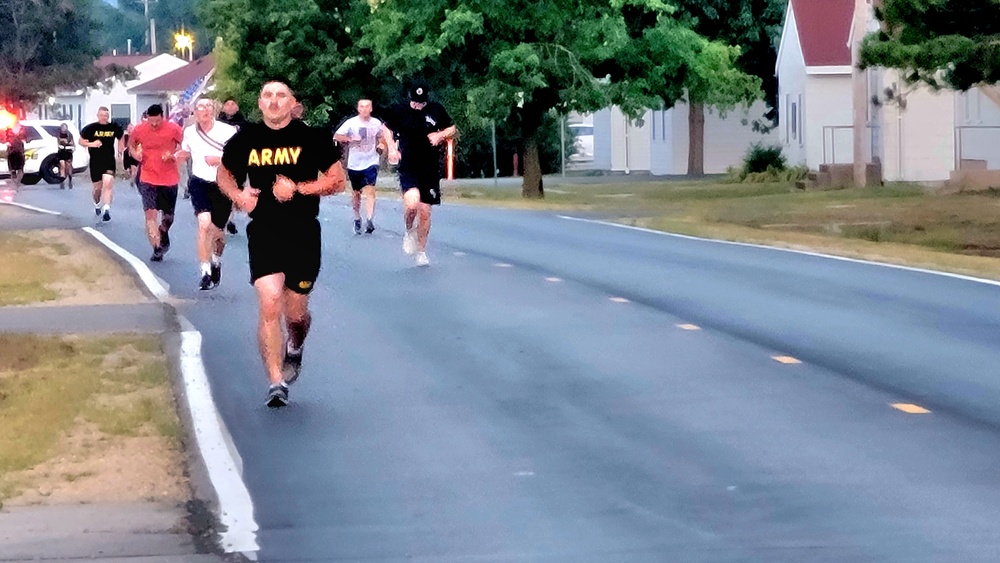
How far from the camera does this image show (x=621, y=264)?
20.3 metres

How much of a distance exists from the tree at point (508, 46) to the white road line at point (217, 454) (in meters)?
25.0

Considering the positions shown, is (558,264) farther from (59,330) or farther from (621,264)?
(59,330)

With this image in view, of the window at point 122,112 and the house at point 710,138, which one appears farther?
the window at point 122,112

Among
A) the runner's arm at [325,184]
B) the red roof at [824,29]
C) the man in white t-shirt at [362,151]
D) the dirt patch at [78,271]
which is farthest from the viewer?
the red roof at [824,29]

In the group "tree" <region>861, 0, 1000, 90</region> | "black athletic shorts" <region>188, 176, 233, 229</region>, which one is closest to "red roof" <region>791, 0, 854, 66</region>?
"tree" <region>861, 0, 1000, 90</region>

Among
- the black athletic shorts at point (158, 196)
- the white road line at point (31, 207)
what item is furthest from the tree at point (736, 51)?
the black athletic shorts at point (158, 196)

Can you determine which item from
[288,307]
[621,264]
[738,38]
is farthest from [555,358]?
[738,38]

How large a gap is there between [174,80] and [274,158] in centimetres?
10569

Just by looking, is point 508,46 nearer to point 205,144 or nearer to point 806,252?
point 806,252

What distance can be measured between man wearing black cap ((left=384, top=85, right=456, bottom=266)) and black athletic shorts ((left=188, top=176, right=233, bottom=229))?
89.6 inches

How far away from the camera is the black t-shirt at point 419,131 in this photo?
19.4 m

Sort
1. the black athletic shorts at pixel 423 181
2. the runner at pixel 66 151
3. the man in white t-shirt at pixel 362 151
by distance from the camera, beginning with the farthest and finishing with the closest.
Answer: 1. the runner at pixel 66 151
2. the man in white t-shirt at pixel 362 151
3. the black athletic shorts at pixel 423 181

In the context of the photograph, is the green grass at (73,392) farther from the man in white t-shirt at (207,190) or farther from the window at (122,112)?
the window at (122,112)

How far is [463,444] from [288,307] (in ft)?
5.81
